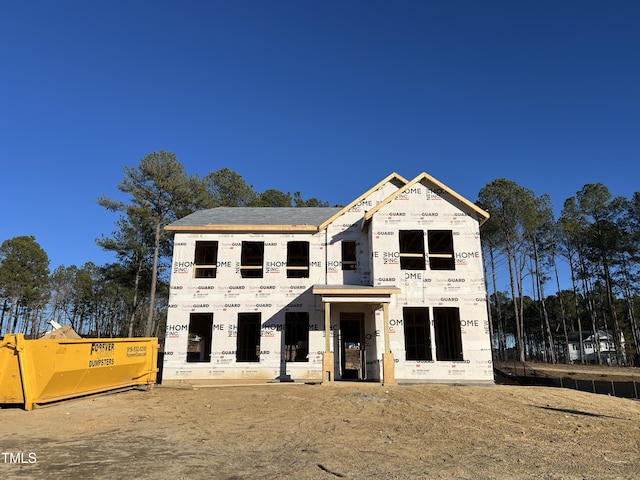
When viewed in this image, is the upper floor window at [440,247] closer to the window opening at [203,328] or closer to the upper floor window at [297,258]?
the upper floor window at [297,258]

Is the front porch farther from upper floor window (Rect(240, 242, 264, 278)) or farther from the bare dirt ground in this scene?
upper floor window (Rect(240, 242, 264, 278))

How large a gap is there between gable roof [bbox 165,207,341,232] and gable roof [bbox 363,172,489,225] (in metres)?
2.83

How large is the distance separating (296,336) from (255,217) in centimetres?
615

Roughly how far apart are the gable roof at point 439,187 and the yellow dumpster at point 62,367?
1039 centimetres

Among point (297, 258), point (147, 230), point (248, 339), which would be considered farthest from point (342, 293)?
point (147, 230)

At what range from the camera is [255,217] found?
19.4 metres

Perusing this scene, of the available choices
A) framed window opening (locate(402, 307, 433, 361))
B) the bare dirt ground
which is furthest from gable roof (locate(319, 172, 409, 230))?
the bare dirt ground

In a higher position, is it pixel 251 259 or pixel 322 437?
pixel 251 259

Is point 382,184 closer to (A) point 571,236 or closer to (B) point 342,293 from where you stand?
(B) point 342,293

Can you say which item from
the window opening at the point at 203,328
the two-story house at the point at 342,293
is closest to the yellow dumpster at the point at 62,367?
the two-story house at the point at 342,293

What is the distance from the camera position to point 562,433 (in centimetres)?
750

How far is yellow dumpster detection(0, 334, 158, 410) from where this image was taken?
28.0 feet

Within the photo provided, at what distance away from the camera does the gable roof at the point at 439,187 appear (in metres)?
16.8

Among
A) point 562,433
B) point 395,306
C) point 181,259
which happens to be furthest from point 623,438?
point 181,259
